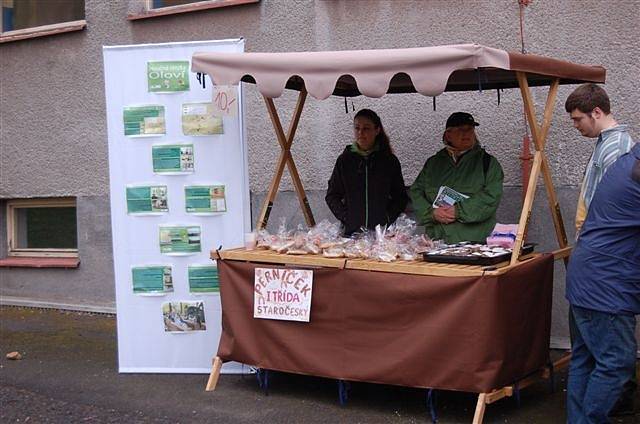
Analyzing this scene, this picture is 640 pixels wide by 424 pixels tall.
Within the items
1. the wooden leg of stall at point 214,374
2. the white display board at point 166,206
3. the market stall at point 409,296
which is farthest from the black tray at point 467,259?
the wooden leg of stall at point 214,374

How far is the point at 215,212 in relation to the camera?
575 cm

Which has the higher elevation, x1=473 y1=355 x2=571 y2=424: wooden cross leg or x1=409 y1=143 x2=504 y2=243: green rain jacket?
x1=409 y1=143 x2=504 y2=243: green rain jacket

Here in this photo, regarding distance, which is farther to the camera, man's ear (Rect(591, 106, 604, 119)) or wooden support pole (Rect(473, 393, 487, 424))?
wooden support pole (Rect(473, 393, 487, 424))

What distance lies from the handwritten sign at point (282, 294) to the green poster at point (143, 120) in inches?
48.6

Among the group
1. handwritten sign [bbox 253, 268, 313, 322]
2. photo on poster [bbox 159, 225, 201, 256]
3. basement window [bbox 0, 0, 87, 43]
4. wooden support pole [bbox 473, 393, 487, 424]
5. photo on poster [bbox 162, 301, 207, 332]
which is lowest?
wooden support pole [bbox 473, 393, 487, 424]

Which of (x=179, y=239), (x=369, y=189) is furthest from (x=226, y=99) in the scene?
(x=369, y=189)

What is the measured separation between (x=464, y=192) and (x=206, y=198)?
A: 1.65 metres

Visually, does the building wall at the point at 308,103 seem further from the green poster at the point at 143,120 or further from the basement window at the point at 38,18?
the green poster at the point at 143,120

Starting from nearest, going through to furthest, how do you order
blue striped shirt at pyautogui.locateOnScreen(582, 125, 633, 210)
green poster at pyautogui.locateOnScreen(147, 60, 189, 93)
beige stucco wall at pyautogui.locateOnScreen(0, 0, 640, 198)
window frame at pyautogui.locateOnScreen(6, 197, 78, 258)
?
blue striped shirt at pyautogui.locateOnScreen(582, 125, 633, 210) → green poster at pyautogui.locateOnScreen(147, 60, 189, 93) → beige stucco wall at pyautogui.locateOnScreen(0, 0, 640, 198) → window frame at pyautogui.locateOnScreen(6, 197, 78, 258)

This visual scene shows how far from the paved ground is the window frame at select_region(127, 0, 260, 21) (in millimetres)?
3054

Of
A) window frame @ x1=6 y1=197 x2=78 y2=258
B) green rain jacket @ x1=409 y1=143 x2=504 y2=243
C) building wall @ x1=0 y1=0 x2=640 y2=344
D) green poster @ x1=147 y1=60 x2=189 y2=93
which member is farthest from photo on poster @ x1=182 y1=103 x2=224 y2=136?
window frame @ x1=6 y1=197 x2=78 y2=258

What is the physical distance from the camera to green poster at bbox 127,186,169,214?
19.1 ft

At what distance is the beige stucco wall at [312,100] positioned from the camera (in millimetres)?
6035

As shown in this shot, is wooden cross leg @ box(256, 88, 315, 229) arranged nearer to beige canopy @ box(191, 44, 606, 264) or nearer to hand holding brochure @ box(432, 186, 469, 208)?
beige canopy @ box(191, 44, 606, 264)
